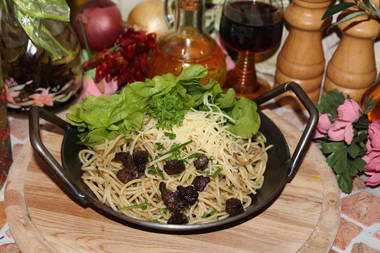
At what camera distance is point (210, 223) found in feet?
3.66

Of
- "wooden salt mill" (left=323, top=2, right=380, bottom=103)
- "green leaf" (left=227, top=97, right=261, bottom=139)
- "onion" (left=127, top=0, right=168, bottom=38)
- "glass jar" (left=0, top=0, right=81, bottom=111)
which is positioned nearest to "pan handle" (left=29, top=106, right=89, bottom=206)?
"glass jar" (left=0, top=0, right=81, bottom=111)

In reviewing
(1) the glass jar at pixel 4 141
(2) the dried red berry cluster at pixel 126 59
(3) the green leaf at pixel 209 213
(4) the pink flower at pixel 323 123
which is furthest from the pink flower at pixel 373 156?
(1) the glass jar at pixel 4 141

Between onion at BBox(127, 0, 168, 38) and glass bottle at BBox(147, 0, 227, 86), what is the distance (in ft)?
0.79

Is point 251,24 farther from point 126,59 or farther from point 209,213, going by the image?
point 209,213

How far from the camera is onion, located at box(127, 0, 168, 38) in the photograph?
1993 mm

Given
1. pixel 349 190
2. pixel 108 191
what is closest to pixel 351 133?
pixel 349 190

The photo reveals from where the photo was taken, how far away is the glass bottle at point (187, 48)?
5.49ft

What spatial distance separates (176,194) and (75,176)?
279mm

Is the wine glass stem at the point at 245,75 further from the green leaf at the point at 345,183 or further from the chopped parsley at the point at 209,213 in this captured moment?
the chopped parsley at the point at 209,213

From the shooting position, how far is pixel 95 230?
1221mm

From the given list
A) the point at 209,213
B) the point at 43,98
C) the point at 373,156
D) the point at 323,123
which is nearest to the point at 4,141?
the point at 43,98

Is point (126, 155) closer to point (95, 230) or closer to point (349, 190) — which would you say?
point (95, 230)

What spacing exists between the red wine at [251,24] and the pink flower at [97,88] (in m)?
0.45

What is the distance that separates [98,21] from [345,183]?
3.62 ft
